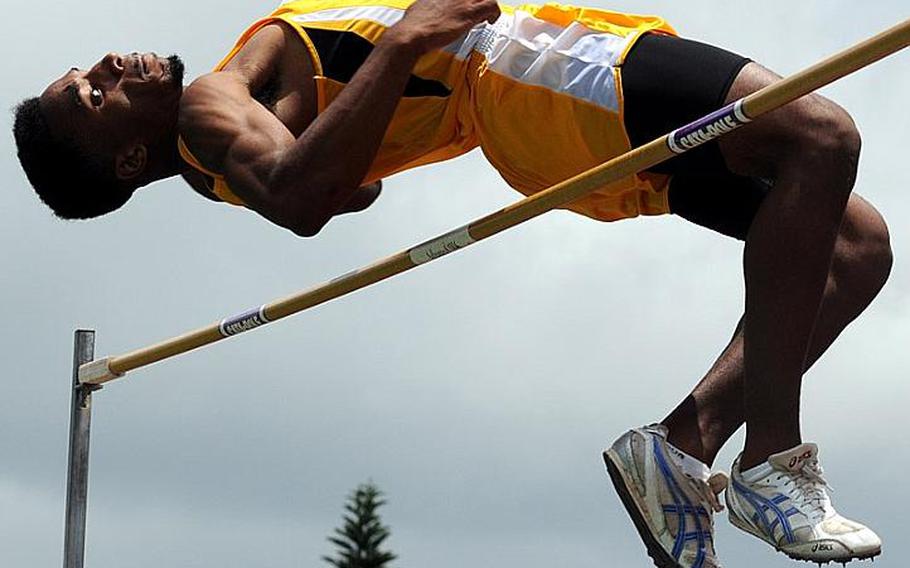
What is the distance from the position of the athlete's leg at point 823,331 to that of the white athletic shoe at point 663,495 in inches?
3.2

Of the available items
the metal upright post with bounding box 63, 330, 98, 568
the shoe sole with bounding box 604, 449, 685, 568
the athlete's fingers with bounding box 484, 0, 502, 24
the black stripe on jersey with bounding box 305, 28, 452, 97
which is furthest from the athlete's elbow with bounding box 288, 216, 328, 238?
the metal upright post with bounding box 63, 330, 98, 568

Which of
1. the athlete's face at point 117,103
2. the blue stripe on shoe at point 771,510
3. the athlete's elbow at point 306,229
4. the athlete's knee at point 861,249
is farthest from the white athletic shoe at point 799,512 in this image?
the athlete's face at point 117,103

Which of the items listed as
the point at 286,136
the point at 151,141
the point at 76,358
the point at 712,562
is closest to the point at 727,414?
the point at 712,562

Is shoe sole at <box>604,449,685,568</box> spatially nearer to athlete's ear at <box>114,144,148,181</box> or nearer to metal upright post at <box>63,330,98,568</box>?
athlete's ear at <box>114,144,148,181</box>

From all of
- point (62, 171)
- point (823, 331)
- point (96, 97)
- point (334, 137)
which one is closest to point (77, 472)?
point (62, 171)

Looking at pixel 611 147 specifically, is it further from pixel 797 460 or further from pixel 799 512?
pixel 799 512

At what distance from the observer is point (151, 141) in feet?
19.9

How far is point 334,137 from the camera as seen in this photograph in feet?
17.7

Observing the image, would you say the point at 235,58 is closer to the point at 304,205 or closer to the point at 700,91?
the point at 304,205

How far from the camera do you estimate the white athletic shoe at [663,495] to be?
5.49 metres

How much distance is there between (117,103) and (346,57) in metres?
0.69

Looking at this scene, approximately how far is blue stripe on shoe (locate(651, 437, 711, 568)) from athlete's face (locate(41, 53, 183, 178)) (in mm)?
1617

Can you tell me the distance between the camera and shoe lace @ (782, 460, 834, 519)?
5.24 metres

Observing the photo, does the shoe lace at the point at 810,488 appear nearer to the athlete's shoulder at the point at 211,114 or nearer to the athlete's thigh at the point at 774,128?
the athlete's thigh at the point at 774,128
